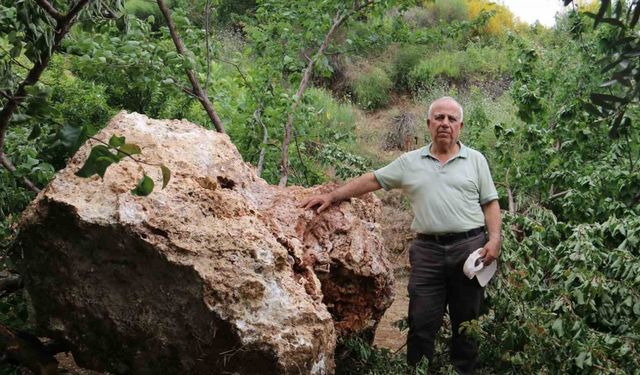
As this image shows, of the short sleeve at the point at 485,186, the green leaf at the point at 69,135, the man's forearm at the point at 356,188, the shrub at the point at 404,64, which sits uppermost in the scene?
the shrub at the point at 404,64

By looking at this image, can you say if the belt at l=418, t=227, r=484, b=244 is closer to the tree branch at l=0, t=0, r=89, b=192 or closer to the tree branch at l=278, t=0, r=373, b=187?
the tree branch at l=278, t=0, r=373, b=187

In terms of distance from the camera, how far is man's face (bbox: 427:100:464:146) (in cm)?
428

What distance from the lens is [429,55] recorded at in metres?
16.8

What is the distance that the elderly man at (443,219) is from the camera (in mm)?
4238

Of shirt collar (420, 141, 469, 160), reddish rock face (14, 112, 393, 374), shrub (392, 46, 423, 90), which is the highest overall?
shrub (392, 46, 423, 90)

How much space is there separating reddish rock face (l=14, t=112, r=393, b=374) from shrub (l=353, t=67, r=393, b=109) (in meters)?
11.6

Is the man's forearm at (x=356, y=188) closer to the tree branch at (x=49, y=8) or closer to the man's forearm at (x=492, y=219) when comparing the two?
the man's forearm at (x=492, y=219)

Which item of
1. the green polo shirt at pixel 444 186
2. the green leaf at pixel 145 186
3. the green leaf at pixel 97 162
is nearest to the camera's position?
the green leaf at pixel 97 162

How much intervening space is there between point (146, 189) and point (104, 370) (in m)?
1.96

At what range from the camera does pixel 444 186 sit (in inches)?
167

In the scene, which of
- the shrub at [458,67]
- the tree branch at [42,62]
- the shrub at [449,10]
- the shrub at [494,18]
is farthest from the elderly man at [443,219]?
the shrub at [449,10]

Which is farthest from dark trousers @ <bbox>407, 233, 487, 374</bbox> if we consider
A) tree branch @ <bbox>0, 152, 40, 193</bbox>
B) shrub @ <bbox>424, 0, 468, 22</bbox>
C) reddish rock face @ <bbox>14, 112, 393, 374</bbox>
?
shrub @ <bbox>424, 0, 468, 22</bbox>

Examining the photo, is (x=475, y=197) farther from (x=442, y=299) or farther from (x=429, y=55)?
(x=429, y=55)

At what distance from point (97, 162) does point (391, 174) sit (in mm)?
2730
